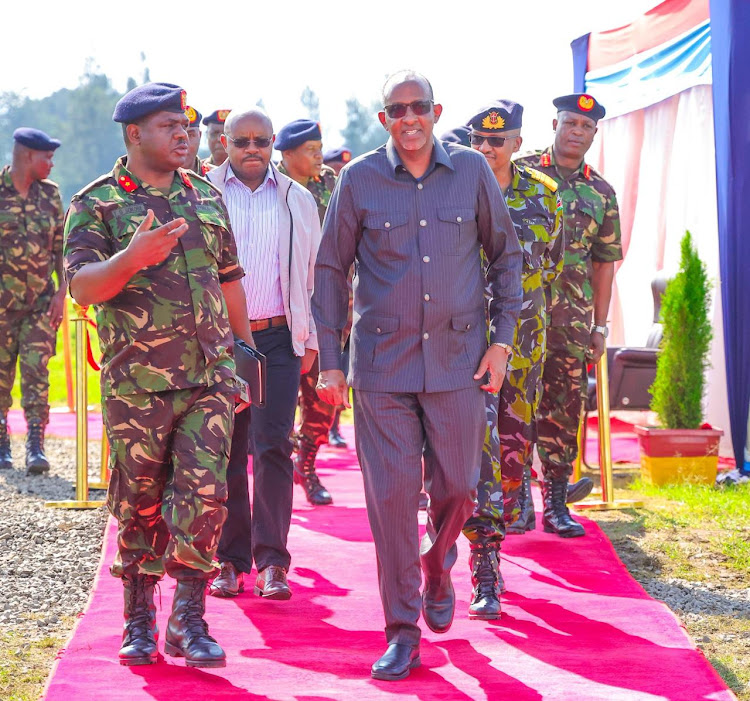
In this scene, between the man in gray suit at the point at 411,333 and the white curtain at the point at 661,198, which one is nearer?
the man in gray suit at the point at 411,333

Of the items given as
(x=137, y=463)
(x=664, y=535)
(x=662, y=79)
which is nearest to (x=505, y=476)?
(x=664, y=535)

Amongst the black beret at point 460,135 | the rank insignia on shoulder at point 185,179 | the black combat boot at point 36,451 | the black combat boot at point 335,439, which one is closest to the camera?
the rank insignia on shoulder at point 185,179

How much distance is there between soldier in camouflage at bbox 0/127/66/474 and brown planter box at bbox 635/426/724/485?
4779mm

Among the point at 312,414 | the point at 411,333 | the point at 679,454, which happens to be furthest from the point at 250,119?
the point at 679,454

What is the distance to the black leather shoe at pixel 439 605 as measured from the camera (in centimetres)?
517

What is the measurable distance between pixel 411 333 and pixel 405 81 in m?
0.95

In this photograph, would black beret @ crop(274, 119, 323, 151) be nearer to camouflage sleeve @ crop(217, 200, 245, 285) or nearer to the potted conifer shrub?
the potted conifer shrub

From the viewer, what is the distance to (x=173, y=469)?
16.2 ft

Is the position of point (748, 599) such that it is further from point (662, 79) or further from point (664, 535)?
point (662, 79)

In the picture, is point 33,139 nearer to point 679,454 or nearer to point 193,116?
point 193,116

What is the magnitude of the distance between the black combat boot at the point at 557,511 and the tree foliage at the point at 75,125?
66944 mm

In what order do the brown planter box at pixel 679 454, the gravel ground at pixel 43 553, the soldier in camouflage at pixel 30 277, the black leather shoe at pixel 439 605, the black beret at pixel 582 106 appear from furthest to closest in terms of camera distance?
1. the soldier in camouflage at pixel 30 277
2. the brown planter box at pixel 679 454
3. the black beret at pixel 582 106
4. the gravel ground at pixel 43 553
5. the black leather shoe at pixel 439 605

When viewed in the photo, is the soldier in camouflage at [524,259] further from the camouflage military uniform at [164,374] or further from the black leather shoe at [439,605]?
the camouflage military uniform at [164,374]

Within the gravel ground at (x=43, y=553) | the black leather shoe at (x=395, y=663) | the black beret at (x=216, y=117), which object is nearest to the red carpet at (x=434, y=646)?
the black leather shoe at (x=395, y=663)
